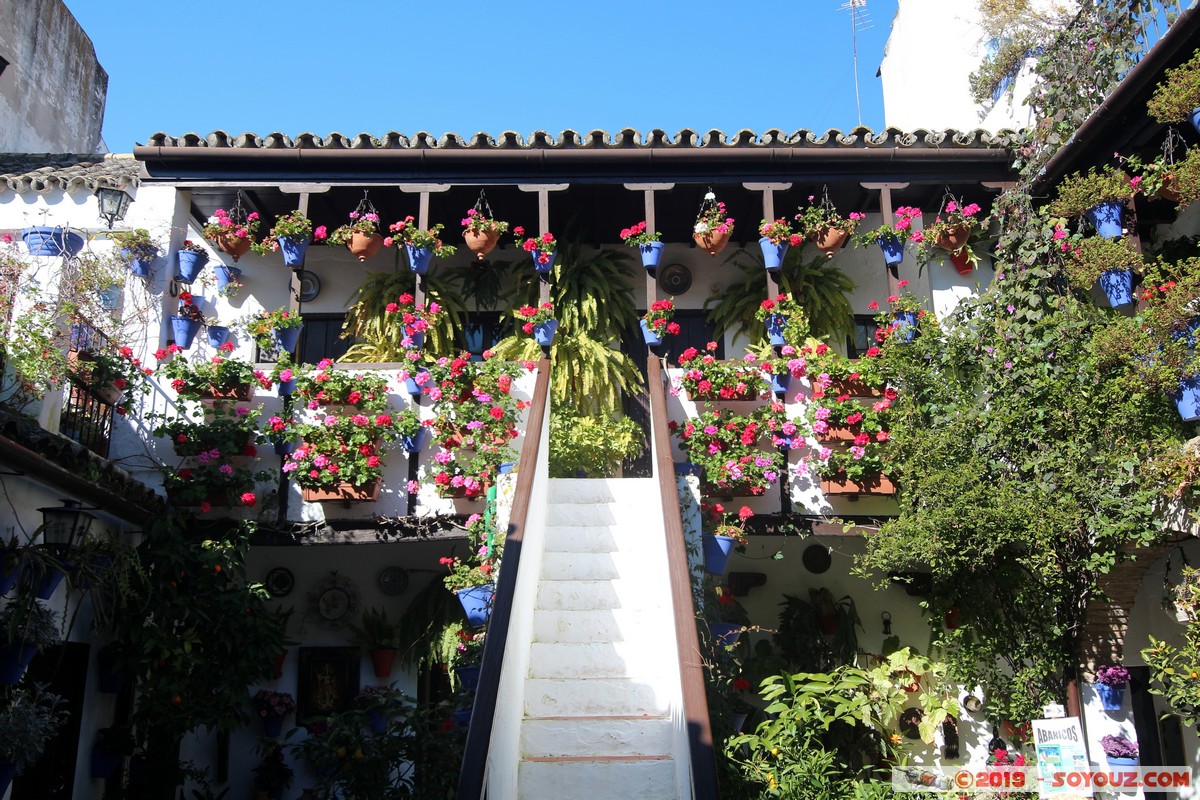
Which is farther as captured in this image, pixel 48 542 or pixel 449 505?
pixel 449 505

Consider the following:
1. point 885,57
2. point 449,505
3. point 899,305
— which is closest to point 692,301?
point 899,305

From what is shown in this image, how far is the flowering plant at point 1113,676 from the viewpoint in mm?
8086

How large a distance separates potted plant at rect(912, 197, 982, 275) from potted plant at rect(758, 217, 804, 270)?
1131 millimetres

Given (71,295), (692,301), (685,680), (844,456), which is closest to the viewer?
(685,680)

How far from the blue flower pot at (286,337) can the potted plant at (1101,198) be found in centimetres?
659

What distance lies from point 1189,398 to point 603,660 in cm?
413

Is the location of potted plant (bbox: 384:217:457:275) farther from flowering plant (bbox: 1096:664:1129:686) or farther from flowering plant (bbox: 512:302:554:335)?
flowering plant (bbox: 1096:664:1129:686)

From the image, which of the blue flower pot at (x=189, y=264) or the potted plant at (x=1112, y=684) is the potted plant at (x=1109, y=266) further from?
the blue flower pot at (x=189, y=264)

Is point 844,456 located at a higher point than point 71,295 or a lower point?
lower

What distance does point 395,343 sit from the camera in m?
10.2

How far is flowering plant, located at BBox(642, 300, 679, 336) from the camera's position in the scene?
9.32 metres

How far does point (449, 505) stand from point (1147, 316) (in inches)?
217

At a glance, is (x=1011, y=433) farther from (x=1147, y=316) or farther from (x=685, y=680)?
(x=685, y=680)

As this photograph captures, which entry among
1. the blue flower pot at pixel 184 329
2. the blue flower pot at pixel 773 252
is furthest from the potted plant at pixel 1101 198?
the blue flower pot at pixel 184 329
